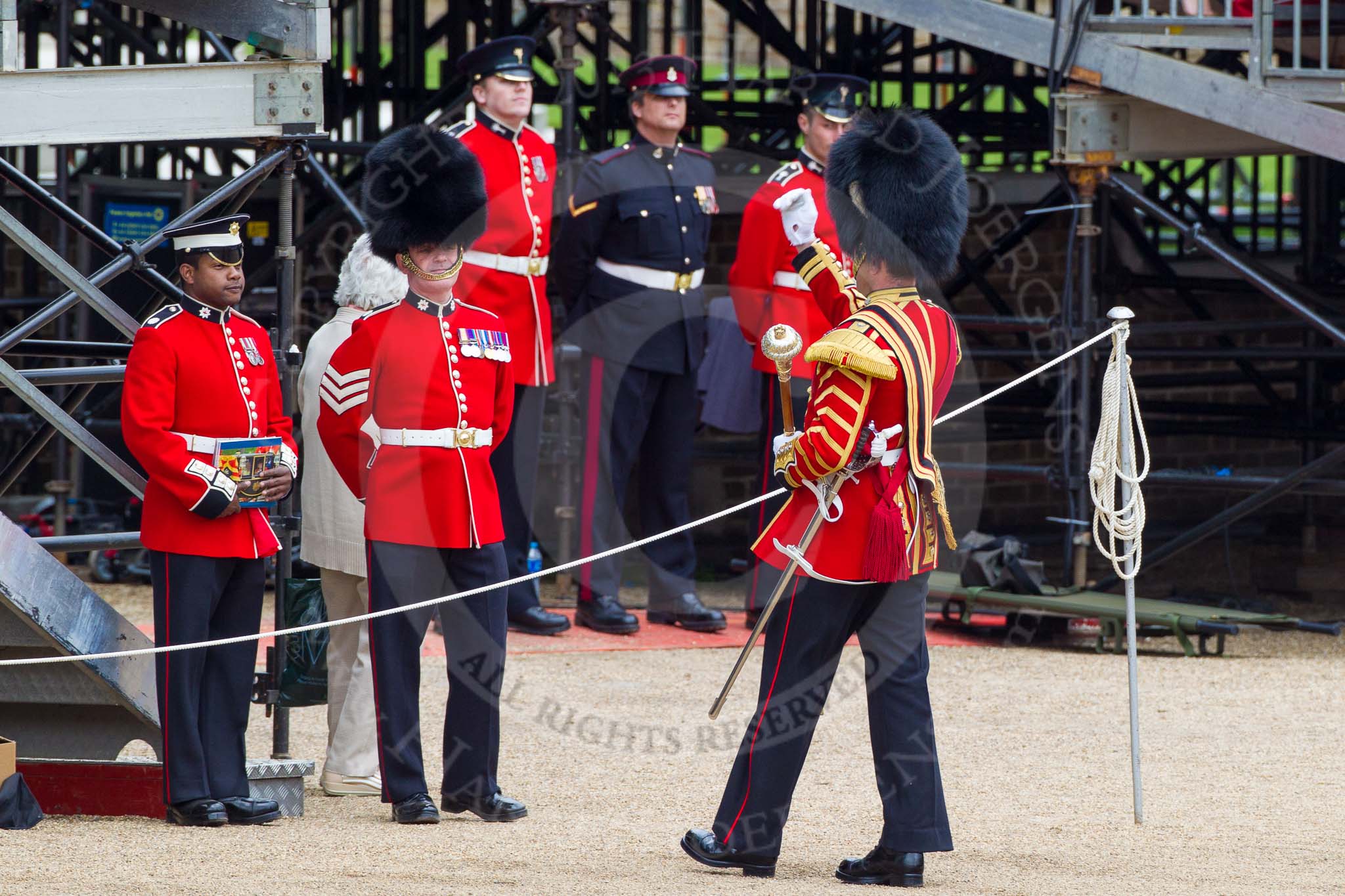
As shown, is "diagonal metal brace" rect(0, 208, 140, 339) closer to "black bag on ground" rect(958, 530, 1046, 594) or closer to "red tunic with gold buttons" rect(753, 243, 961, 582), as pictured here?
"red tunic with gold buttons" rect(753, 243, 961, 582)

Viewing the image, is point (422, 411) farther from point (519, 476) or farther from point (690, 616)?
point (690, 616)

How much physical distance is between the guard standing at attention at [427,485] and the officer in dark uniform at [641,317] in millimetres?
2016

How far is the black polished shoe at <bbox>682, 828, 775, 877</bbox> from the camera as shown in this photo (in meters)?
4.14

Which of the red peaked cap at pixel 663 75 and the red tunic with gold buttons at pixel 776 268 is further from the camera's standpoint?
the red peaked cap at pixel 663 75

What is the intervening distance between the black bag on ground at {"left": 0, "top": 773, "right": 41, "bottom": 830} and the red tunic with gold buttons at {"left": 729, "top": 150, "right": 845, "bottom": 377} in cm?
286

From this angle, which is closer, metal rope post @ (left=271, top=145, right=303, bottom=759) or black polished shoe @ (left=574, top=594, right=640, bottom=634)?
metal rope post @ (left=271, top=145, right=303, bottom=759)

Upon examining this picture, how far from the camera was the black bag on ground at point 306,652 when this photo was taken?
5039 mm

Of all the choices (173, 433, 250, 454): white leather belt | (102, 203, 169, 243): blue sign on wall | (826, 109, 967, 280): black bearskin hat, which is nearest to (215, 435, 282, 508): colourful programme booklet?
(173, 433, 250, 454): white leather belt

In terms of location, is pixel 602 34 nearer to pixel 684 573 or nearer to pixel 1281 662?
pixel 684 573

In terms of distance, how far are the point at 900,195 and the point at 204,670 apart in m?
1.96

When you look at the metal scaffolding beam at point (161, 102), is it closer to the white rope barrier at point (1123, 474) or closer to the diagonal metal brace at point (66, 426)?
the diagonal metal brace at point (66, 426)

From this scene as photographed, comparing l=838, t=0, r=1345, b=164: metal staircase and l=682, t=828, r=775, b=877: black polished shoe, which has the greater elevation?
l=838, t=0, r=1345, b=164: metal staircase

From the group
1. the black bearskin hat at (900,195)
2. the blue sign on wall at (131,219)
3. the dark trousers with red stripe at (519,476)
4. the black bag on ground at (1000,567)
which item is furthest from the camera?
the blue sign on wall at (131,219)

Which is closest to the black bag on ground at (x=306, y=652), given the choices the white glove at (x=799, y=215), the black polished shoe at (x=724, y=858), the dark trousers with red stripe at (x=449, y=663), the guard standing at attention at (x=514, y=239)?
the dark trousers with red stripe at (x=449, y=663)
